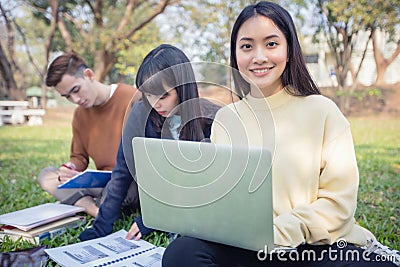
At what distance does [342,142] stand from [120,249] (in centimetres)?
89

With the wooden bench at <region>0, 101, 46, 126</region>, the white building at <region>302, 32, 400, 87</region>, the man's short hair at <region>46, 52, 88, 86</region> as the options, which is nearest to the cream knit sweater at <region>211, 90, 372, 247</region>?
the man's short hair at <region>46, 52, 88, 86</region>

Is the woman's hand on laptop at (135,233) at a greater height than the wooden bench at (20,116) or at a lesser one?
greater

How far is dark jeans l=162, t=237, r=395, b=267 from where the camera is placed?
41.0 inches

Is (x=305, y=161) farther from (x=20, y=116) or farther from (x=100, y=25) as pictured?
(x=100, y=25)

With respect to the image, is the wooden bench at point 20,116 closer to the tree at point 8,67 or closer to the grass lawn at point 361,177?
the tree at point 8,67

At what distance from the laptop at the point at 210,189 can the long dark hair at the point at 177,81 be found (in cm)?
34

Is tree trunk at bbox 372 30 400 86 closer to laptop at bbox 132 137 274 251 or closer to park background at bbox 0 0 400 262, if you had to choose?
park background at bbox 0 0 400 262

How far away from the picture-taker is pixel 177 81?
1.44 metres

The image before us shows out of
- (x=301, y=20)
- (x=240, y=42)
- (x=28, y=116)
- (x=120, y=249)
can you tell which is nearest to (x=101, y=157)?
(x=120, y=249)

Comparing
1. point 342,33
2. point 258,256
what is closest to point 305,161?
point 258,256

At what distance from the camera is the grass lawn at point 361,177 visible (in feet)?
6.17

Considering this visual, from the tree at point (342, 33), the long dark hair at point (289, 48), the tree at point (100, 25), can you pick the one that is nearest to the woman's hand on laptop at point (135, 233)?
the long dark hair at point (289, 48)

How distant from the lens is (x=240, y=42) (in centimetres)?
121

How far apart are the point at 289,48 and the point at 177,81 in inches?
16.6
